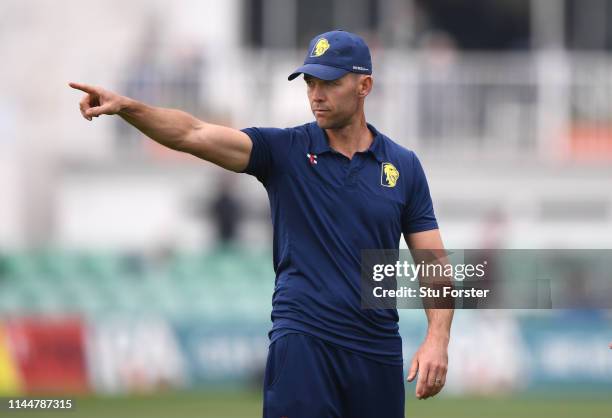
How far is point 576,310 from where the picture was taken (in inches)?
727

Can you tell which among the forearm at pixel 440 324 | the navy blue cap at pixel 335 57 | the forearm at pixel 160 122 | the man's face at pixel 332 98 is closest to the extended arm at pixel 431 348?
the forearm at pixel 440 324

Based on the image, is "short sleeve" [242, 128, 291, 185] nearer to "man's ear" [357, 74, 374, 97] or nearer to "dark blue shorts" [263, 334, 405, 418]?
"man's ear" [357, 74, 374, 97]

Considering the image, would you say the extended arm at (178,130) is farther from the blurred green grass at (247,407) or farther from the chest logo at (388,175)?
the blurred green grass at (247,407)

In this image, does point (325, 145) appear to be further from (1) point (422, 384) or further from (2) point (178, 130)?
(1) point (422, 384)

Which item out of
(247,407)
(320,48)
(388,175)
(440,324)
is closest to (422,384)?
(440,324)

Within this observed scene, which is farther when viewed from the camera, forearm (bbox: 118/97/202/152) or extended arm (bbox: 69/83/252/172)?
forearm (bbox: 118/97/202/152)

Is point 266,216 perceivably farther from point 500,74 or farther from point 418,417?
point 418,417

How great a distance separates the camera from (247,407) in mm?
15430

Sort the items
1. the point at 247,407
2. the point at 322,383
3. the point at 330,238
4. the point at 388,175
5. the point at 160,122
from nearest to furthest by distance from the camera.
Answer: the point at 160,122 → the point at 322,383 → the point at 330,238 → the point at 388,175 → the point at 247,407

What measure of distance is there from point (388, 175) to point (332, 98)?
18.2 inches

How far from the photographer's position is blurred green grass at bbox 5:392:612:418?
48.2ft

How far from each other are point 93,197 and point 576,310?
7.40m

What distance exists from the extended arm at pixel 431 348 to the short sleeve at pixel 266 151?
2.50ft

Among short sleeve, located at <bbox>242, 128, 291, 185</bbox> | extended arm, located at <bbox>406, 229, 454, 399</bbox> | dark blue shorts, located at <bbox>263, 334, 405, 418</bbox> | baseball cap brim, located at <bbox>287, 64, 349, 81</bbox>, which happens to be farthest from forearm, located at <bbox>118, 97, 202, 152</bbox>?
extended arm, located at <bbox>406, 229, 454, 399</bbox>
